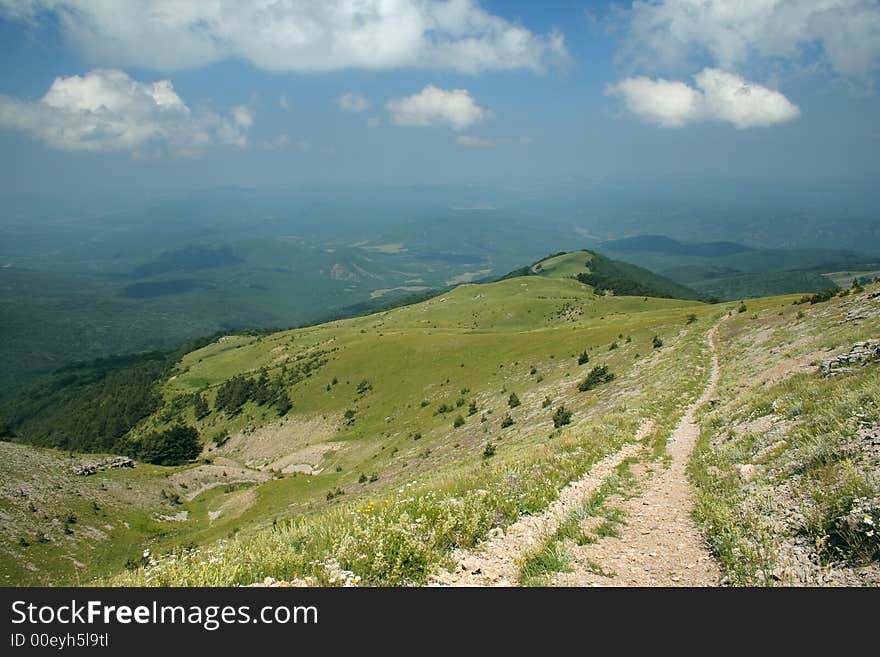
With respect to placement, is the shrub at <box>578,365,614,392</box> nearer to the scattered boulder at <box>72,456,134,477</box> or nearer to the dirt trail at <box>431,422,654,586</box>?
A: the dirt trail at <box>431,422,654,586</box>

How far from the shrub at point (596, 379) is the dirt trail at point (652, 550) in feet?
69.0

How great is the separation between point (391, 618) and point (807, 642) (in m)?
4.60

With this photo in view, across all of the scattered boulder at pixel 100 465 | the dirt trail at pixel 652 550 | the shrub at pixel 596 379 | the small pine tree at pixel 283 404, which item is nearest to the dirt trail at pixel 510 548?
the dirt trail at pixel 652 550

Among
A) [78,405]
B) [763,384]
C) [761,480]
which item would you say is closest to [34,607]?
[761,480]

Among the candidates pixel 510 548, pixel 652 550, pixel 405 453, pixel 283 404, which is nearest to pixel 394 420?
pixel 405 453

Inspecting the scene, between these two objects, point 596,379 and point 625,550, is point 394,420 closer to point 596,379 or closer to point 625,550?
point 596,379

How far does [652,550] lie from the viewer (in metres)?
8.02

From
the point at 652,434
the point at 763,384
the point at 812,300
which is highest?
the point at 812,300

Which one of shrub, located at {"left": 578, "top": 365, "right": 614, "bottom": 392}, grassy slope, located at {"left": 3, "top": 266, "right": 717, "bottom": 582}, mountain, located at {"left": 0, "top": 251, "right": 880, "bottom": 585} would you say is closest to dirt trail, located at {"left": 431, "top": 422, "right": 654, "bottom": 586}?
mountain, located at {"left": 0, "top": 251, "right": 880, "bottom": 585}

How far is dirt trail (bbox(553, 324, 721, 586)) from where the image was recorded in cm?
693

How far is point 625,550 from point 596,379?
26.7 metres

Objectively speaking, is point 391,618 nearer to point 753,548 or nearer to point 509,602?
point 509,602

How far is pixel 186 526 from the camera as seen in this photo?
35344 mm

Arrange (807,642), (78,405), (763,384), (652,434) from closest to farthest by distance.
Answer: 1. (807,642)
2. (652,434)
3. (763,384)
4. (78,405)
